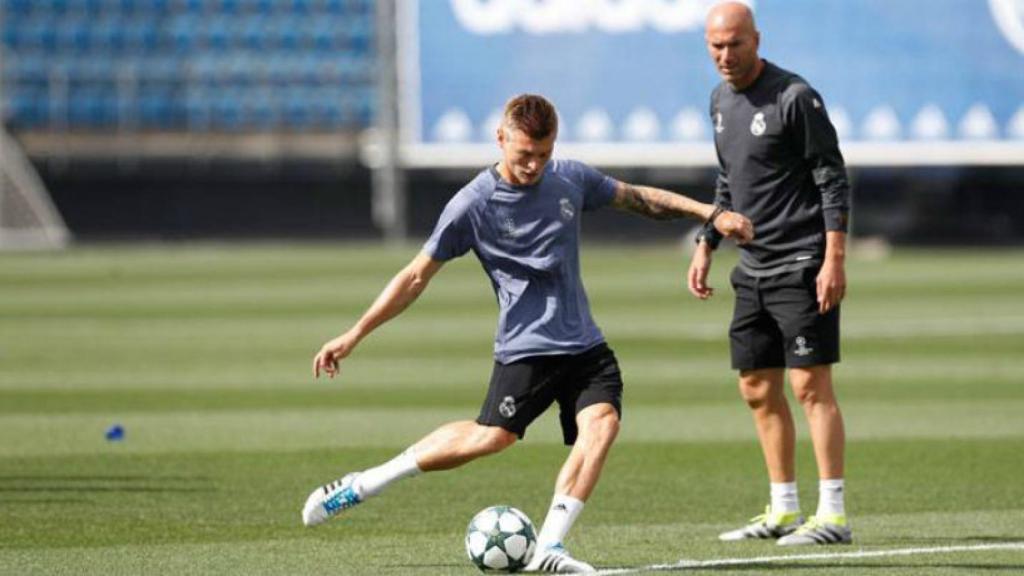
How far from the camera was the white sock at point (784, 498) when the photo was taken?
8.94 m

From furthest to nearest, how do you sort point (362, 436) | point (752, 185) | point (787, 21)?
point (787, 21), point (362, 436), point (752, 185)

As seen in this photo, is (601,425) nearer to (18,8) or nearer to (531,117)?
(531,117)

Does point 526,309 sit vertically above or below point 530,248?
below

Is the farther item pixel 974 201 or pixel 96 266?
pixel 974 201

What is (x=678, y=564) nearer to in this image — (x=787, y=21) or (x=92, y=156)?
(x=787, y=21)

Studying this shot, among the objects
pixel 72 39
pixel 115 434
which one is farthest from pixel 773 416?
pixel 72 39

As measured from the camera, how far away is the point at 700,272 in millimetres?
8875

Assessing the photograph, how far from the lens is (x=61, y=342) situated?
22266 mm

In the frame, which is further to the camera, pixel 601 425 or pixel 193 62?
pixel 193 62

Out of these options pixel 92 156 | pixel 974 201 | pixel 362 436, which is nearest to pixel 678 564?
pixel 362 436

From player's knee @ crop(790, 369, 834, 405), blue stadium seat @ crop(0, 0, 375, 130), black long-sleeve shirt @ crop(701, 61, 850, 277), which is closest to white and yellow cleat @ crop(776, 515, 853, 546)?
player's knee @ crop(790, 369, 834, 405)

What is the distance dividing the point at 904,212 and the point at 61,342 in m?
32.2

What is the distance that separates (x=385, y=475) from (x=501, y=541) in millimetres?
578

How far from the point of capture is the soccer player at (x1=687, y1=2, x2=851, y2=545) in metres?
8.54
